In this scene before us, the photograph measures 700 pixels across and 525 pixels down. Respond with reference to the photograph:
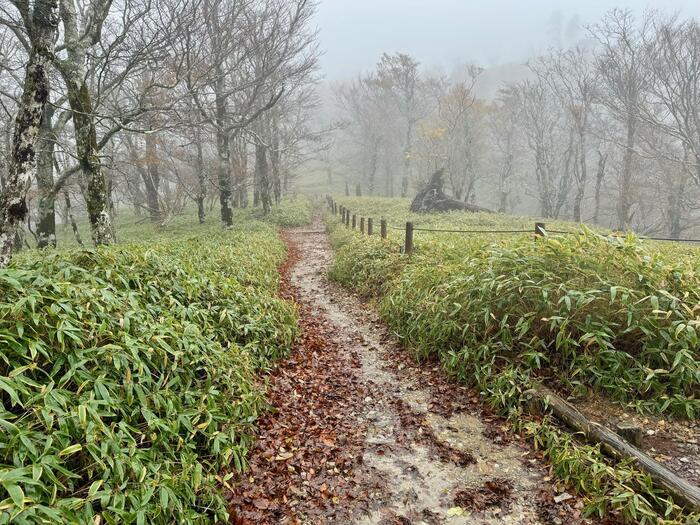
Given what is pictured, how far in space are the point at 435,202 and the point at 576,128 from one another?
37.3ft

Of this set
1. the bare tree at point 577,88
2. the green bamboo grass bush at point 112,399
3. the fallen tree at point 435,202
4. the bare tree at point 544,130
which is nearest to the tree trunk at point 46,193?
the green bamboo grass bush at point 112,399

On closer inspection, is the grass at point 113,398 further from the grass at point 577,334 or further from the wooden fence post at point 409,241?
the wooden fence post at point 409,241

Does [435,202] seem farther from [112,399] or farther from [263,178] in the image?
[112,399]

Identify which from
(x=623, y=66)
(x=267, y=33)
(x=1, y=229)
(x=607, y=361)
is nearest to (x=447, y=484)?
A: (x=607, y=361)

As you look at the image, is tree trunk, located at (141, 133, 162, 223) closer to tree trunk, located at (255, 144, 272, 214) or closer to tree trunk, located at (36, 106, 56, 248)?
tree trunk, located at (255, 144, 272, 214)

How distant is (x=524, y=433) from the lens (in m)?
4.01

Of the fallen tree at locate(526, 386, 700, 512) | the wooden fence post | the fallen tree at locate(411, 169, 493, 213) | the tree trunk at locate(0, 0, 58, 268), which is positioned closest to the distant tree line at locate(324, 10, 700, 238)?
the fallen tree at locate(411, 169, 493, 213)

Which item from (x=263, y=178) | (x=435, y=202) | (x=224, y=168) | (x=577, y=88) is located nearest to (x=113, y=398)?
(x=224, y=168)

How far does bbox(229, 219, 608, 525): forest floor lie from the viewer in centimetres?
317

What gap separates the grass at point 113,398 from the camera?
2371 millimetres

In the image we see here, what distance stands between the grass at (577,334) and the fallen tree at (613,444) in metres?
0.10

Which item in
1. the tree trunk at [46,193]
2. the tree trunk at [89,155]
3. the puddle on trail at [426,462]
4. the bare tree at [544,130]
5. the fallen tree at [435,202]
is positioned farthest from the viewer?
the bare tree at [544,130]

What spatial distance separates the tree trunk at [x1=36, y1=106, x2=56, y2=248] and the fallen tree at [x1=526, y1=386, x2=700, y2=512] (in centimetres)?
1188

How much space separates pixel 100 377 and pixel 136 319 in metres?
0.90
